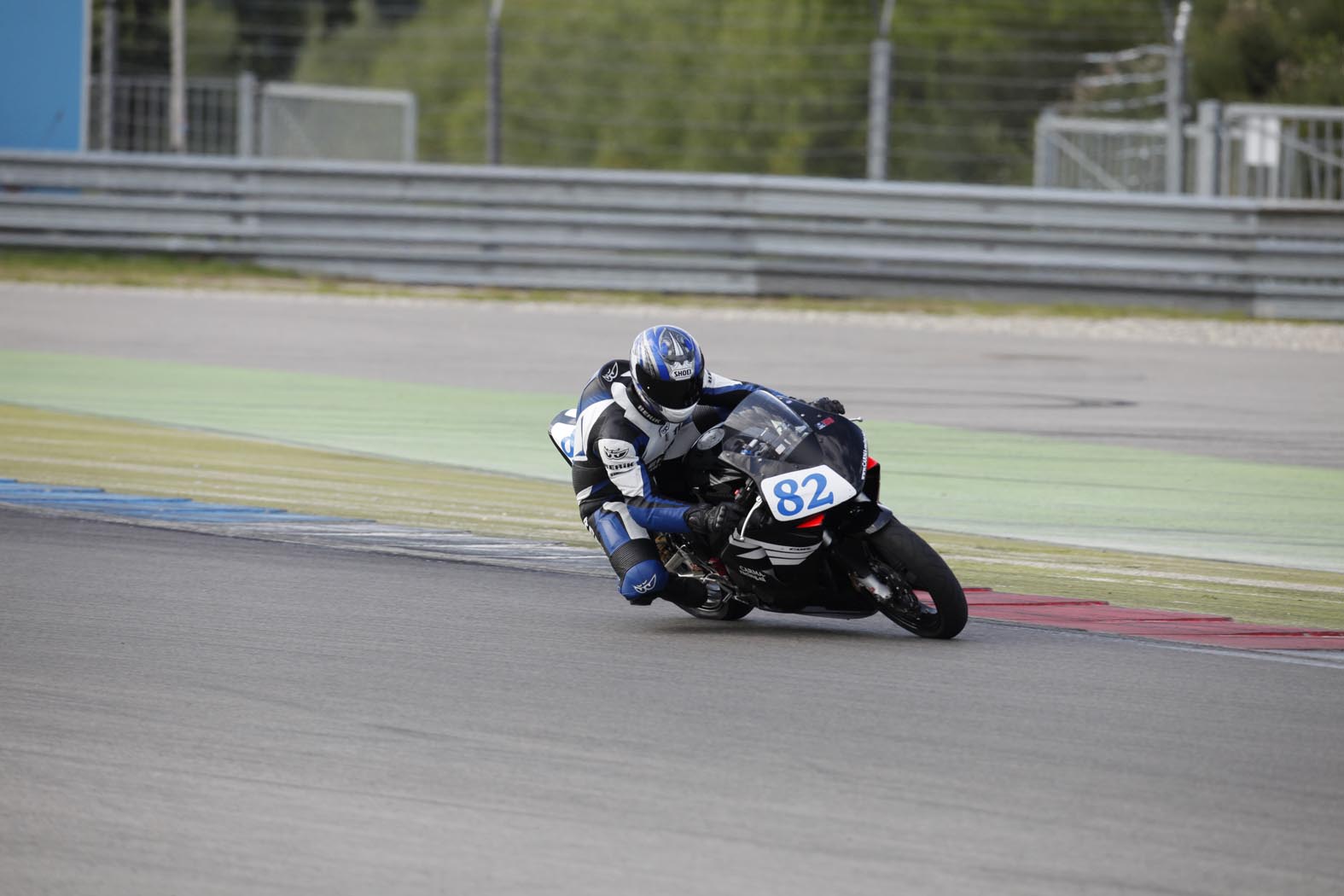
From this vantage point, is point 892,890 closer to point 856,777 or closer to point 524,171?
point 856,777

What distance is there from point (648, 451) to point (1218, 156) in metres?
14.6

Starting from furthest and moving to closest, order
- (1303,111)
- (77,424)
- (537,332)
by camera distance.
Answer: (1303,111) < (537,332) < (77,424)

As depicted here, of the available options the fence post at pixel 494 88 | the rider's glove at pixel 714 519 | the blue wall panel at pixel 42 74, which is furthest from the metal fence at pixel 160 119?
the rider's glove at pixel 714 519

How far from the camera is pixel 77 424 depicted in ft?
43.0

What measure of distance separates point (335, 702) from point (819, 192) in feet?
49.2

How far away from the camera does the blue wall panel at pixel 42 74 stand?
25.1 metres

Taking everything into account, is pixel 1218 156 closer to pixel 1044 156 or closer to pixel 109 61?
pixel 1044 156

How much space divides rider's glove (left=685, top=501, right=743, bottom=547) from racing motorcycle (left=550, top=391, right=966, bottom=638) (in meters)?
0.04

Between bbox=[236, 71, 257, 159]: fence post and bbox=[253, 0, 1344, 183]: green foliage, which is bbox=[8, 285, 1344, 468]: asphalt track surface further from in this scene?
bbox=[253, 0, 1344, 183]: green foliage

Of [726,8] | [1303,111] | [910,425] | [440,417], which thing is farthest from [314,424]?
[726,8]

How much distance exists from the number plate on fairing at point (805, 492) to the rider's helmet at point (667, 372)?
493mm

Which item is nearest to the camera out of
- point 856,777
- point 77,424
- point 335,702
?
point 856,777

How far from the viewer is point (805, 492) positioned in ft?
22.5

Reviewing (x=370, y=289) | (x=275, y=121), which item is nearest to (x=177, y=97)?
(x=275, y=121)
